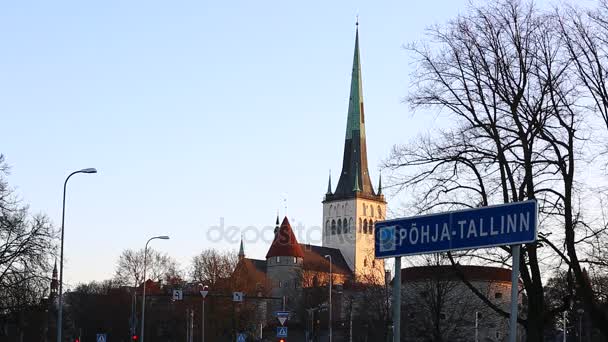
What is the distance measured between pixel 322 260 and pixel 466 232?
15821cm

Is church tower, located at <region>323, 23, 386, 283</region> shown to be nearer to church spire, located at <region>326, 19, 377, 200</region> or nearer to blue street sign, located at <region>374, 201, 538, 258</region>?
church spire, located at <region>326, 19, 377, 200</region>

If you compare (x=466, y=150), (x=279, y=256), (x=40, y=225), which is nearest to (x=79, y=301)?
(x=279, y=256)

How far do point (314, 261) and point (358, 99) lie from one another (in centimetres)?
2901

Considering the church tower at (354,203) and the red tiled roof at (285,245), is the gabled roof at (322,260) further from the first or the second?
the red tiled roof at (285,245)

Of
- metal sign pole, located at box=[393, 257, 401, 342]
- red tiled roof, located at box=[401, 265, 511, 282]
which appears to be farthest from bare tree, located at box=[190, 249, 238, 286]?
metal sign pole, located at box=[393, 257, 401, 342]


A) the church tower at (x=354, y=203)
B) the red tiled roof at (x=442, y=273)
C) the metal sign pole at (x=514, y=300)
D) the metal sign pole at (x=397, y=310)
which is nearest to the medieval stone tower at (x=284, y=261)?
the church tower at (x=354, y=203)

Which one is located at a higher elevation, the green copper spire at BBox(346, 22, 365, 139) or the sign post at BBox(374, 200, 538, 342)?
the green copper spire at BBox(346, 22, 365, 139)

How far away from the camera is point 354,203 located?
7274 inches

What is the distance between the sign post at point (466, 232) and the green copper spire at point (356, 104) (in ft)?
507

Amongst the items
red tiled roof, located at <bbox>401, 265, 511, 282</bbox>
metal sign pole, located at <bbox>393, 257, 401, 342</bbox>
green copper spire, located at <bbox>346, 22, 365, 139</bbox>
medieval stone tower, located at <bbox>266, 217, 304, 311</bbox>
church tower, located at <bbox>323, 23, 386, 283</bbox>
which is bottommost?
metal sign pole, located at <bbox>393, 257, 401, 342</bbox>

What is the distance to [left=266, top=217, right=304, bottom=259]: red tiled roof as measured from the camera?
16475cm

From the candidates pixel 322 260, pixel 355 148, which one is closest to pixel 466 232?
pixel 322 260

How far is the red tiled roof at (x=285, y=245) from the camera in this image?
541 feet

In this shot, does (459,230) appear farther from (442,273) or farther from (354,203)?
(354,203)
